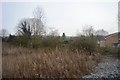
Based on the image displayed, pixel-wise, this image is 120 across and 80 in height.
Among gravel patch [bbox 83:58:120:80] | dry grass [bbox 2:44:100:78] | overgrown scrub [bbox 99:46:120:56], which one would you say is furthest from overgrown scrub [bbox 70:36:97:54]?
dry grass [bbox 2:44:100:78]

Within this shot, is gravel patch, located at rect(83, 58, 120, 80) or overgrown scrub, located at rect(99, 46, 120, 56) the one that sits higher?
overgrown scrub, located at rect(99, 46, 120, 56)

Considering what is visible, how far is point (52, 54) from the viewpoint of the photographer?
6.27 meters

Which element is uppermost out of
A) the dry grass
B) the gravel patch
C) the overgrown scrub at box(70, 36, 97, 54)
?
the overgrown scrub at box(70, 36, 97, 54)

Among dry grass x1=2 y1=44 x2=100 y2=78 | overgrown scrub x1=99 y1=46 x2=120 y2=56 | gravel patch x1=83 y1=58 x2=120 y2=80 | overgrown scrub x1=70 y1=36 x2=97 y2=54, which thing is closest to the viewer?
dry grass x1=2 y1=44 x2=100 y2=78

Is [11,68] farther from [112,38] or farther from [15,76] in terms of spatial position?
[112,38]

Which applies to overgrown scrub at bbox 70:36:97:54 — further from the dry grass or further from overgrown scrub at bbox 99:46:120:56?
the dry grass

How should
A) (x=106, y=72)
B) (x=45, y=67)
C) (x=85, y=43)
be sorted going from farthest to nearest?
(x=85, y=43) → (x=106, y=72) → (x=45, y=67)

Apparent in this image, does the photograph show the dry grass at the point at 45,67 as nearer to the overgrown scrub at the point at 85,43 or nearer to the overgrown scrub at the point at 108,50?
the overgrown scrub at the point at 85,43

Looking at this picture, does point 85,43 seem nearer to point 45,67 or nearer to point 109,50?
point 109,50

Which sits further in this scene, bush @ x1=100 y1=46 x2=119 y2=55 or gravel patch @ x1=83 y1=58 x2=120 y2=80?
bush @ x1=100 y1=46 x2=119 y2=55

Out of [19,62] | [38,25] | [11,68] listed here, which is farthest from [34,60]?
[38,25]

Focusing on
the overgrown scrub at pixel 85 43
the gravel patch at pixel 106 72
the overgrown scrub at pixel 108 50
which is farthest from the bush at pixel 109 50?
the gravel patch at pixel 106 72

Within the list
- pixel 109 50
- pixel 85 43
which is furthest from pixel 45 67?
pixel 109 50

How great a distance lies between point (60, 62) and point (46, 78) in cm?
88
